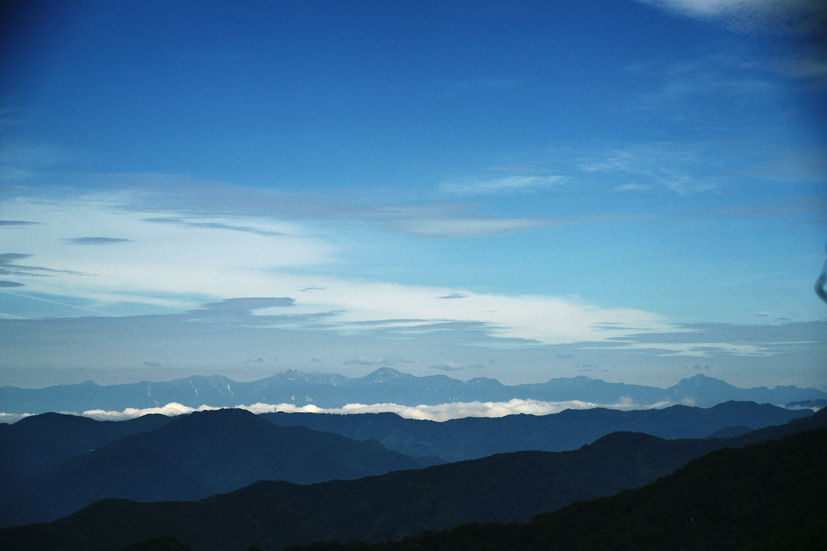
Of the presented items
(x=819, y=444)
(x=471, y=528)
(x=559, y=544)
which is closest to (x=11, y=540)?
(x=471, y=528)

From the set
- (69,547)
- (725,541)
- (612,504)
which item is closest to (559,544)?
(612,504)

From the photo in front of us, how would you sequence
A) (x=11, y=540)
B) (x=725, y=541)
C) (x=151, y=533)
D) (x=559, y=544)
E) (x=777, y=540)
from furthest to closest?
(x=151, y=533) → (x=11, y=540) → (x=559, y=544) → (x=725, y=541) → (x=777, y=540)

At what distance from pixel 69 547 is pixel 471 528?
422 feet

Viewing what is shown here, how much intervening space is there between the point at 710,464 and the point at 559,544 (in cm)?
3676

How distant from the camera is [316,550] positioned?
361ft

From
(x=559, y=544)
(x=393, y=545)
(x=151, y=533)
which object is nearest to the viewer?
(x=559, y=544)

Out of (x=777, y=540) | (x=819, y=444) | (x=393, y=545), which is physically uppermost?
(x=819, y=444)

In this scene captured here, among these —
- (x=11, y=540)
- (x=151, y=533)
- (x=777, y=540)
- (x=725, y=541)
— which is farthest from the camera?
(x=151, y=533)

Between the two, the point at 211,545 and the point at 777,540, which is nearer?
the point at 777,540

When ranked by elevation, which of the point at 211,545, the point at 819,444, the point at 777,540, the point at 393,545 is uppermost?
the point at 819,444

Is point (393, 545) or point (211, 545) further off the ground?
point (393, 545)

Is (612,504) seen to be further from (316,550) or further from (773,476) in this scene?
A: (316,550)

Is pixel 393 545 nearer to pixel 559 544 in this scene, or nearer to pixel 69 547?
pixel 559 544

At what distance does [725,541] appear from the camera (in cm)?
9681
